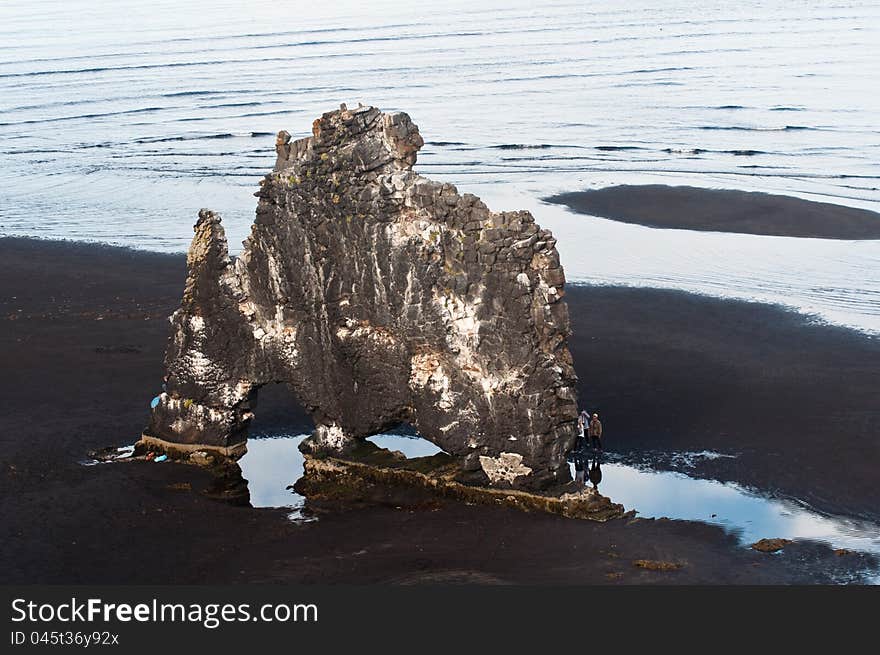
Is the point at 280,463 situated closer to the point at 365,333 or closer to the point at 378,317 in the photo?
the point at 365,333

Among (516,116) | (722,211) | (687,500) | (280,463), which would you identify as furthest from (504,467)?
(516,116)

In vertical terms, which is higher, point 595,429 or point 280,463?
point 595,429

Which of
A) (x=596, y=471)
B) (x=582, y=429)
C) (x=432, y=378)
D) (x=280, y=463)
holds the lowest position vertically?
(x=280, y=463)

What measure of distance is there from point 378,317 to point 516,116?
6262 cm

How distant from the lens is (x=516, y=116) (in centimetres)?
8838

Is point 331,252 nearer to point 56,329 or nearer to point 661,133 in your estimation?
point 56,329

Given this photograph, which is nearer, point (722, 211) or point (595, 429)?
point (595, 429)

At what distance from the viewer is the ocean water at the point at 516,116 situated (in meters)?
53.9

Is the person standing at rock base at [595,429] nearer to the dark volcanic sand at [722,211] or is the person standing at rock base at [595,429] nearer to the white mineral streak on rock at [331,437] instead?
the white mineral streak on rock at [331,437]

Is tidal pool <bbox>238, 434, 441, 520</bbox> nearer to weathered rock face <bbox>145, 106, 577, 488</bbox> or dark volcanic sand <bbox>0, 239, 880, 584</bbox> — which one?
dark volcanic sand <bbox>0, 239, 880, 584</bbox>

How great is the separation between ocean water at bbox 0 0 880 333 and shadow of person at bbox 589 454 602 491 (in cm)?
1488

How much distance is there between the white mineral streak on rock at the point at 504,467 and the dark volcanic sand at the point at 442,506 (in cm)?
81

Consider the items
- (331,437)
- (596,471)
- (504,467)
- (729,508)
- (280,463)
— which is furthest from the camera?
(280,463)

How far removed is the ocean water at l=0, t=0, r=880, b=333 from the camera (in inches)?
2121
